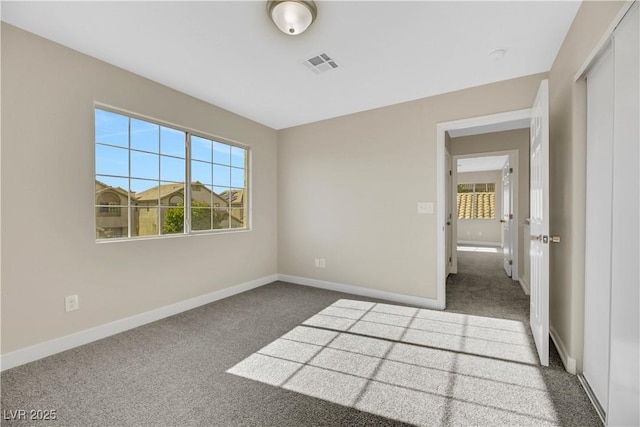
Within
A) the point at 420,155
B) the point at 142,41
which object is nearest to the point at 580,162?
the point at 420,155

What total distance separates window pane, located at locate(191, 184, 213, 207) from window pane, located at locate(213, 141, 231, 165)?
0.41m

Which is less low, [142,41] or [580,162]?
[142,41]

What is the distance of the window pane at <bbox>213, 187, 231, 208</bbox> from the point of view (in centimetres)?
366

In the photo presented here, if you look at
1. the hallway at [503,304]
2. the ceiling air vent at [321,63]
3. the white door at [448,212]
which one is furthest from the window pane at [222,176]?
the white door at [448,212]

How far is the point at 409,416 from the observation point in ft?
5.03

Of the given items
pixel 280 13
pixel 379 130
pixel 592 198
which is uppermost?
pixel 280 13

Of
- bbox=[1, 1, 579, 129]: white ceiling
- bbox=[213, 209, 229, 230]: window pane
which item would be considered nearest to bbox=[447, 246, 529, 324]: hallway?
bbox=[1, 1, 579, 129]: white ceiling

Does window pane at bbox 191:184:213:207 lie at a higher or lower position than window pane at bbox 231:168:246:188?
lower

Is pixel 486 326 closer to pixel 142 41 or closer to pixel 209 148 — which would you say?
pixel 209 148

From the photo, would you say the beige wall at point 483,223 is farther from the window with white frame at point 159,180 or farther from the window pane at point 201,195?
the window pane at point 201,195

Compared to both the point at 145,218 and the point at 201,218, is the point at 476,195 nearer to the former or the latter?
the point at 201,218

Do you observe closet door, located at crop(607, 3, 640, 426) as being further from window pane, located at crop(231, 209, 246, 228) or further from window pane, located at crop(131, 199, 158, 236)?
window pane, located at crop(231, 209, 246, 228)

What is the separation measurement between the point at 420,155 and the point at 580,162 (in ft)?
5.34

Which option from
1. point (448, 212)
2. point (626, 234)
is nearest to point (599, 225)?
point (626, 234)
